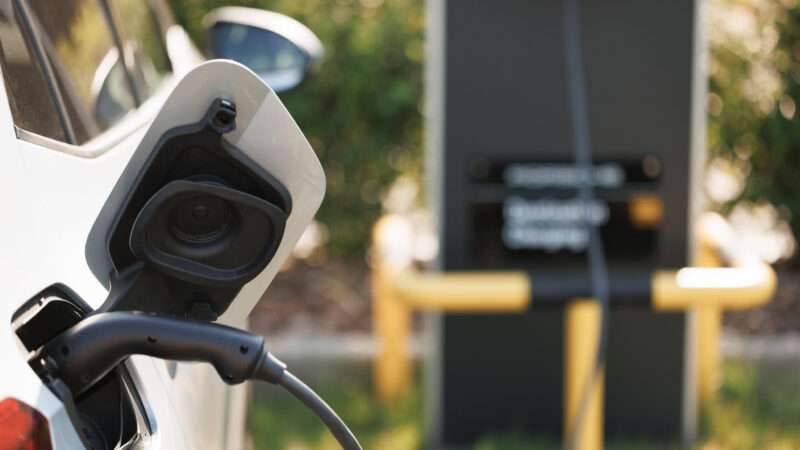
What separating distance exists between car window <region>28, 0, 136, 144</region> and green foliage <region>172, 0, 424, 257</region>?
3122mm

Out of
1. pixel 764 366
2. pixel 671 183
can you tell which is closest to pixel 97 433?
pixel 671 183

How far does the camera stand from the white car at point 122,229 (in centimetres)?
114

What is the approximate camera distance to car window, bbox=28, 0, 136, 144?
1781mm

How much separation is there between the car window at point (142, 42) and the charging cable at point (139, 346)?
135 cm

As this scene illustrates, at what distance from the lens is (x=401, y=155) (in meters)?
5.67

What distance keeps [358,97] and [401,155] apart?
1.19ft

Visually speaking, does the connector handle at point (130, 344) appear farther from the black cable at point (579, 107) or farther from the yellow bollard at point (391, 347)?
the yellow bollard at point (391, 347)

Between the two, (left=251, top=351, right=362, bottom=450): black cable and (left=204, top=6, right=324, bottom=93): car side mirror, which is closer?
(left=251, top=351, right=362, bottom=450): black cable

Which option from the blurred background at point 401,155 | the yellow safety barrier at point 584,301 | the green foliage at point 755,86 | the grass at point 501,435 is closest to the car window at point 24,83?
the yellow safety barrier at point 584,301

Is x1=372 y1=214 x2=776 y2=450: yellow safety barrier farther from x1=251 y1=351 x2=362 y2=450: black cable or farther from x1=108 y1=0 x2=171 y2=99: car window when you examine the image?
x1=251 y1=351 x2=362 y2=450: black cable

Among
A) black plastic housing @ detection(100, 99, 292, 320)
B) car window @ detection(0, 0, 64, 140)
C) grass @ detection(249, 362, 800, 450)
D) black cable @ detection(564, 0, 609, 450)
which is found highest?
car window @ detection(0, 0, 64, 140)

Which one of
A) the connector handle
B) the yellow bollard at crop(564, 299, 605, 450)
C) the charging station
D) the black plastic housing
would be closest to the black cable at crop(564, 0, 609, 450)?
the charging station

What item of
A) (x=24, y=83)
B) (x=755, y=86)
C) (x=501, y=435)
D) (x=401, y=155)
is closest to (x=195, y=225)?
(x=24, y=83)

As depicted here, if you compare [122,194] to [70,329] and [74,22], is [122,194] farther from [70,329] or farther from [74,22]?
[74,22]
